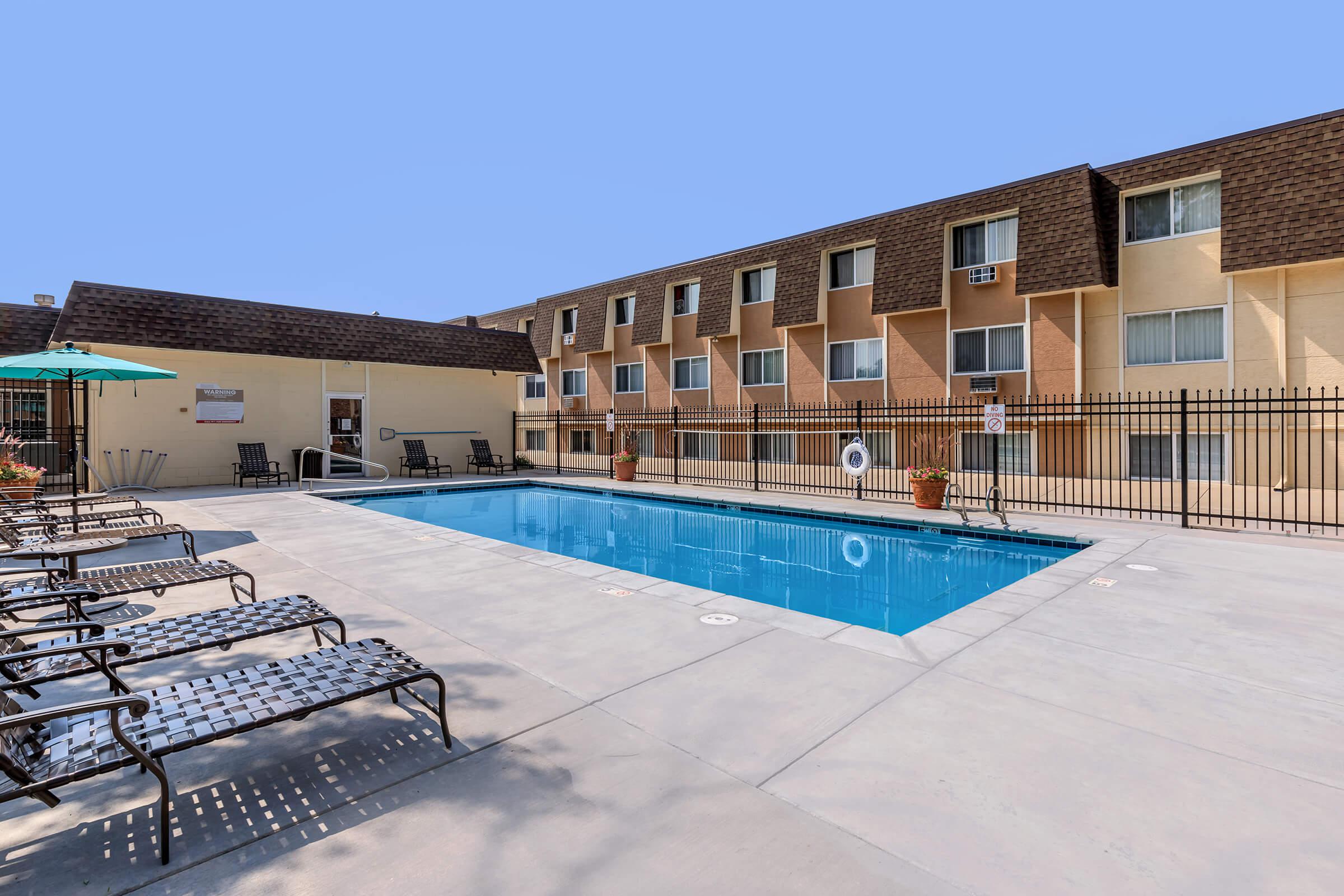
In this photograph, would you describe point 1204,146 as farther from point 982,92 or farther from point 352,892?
point 352,892

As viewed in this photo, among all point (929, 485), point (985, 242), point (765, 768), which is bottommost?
point (765, 768)

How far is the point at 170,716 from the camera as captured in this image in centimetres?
254

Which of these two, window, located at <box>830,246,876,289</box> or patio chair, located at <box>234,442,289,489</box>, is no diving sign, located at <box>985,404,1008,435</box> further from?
patio chair, located at <box>234,442,289,489</box>

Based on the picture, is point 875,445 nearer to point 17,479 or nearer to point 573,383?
point 573,383

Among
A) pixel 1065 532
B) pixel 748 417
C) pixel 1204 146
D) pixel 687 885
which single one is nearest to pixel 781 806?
pixel 687 885

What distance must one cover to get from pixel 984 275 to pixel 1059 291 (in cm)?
212

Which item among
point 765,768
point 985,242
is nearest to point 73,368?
point 765,768

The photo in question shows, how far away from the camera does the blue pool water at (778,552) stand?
271 inches

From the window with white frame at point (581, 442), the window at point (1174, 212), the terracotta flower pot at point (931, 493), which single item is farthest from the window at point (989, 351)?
the window with white frame at point (581, 442)

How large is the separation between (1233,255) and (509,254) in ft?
135

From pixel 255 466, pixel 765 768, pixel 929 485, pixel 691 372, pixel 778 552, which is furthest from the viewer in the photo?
pixel 691 372

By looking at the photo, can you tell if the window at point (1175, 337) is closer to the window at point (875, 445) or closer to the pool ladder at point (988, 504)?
the pool ladder at point (988, 504)

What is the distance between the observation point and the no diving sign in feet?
34.2

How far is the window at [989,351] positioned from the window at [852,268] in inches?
139
